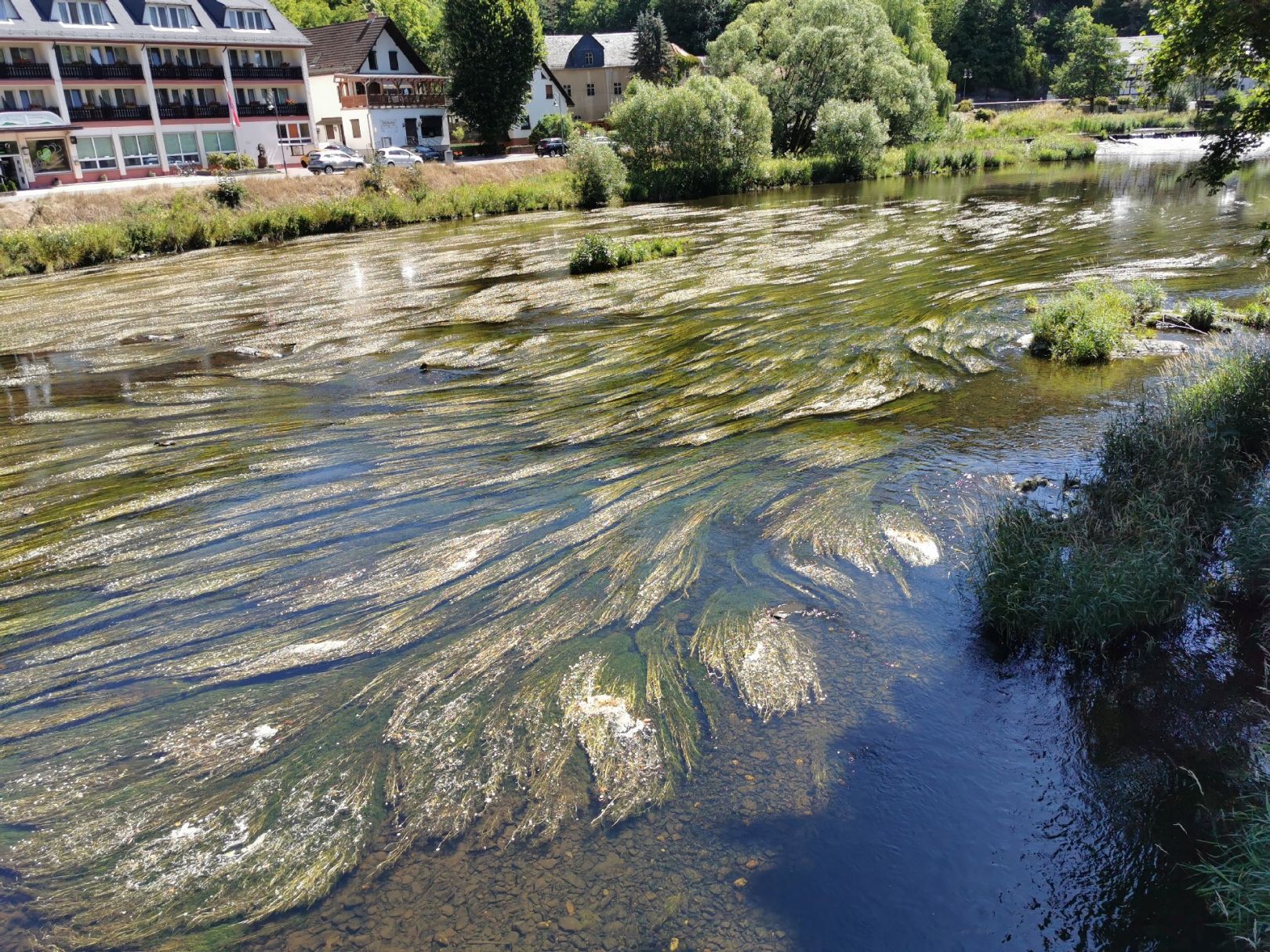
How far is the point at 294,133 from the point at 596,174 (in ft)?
90.3

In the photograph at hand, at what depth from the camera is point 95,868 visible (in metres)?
5.57

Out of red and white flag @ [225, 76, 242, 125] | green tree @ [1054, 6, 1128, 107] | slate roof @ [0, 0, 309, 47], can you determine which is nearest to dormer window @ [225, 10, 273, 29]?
slate roof @ [0, 0, 309, 47]

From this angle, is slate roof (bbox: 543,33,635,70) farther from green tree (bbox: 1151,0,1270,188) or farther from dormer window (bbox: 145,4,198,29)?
green tree (bbox: 1151,0,1270,188)

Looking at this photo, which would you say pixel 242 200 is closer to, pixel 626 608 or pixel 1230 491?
pixel 626 608

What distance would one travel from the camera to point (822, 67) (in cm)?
5172

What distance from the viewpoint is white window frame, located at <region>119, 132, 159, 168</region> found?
48031 mm

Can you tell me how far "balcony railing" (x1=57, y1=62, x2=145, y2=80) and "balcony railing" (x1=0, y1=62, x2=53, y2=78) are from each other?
710 mm

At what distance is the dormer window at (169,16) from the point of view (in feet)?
162

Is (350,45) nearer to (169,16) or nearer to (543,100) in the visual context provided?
(169,16)

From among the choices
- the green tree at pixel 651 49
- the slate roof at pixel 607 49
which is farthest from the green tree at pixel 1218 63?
the slate roof at pixel 607 49

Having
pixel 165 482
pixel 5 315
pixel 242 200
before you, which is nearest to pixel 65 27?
pixel 242 200

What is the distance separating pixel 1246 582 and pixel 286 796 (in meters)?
8.58

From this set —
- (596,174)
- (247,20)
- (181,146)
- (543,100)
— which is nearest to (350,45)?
(247,20)

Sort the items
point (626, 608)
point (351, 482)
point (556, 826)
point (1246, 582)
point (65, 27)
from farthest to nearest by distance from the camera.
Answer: point (65, 27) < point (351, 482) < point (626, 608) < point (1246, 582) < point (556, 826)
